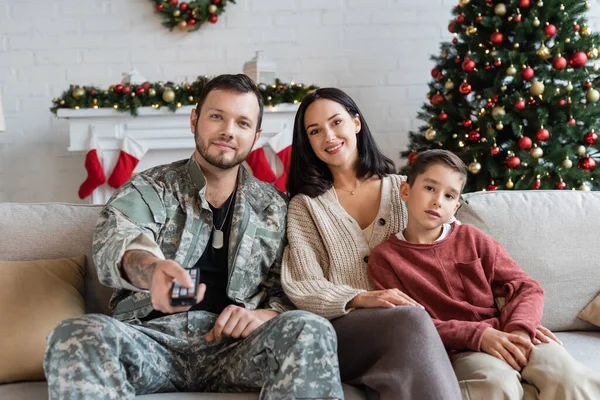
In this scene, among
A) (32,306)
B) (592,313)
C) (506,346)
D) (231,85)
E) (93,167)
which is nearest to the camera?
(506,346)

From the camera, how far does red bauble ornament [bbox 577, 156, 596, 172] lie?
309cm

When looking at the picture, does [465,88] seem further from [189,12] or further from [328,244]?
[189,12]

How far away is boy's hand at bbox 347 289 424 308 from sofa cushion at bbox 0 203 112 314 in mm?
773

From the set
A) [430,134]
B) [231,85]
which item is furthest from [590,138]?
[231,85]

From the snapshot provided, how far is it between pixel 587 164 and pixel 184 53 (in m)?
2.35

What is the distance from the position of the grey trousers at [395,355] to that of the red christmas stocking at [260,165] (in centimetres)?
202

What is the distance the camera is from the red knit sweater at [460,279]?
1.77m

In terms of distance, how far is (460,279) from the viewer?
1.84 metres

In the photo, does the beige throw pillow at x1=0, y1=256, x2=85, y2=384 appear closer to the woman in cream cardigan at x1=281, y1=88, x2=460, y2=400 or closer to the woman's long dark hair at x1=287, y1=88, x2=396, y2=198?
the woman in cream cardigan at x1=281, y1=88, x2=460, y2=400

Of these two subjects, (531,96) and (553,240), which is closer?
(553,240)

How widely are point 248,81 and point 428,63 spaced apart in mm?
2398

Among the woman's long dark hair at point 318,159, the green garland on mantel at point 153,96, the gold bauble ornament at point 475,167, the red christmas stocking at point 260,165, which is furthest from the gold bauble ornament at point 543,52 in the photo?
the red christmas stocking at point 260,165

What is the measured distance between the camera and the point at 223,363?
1691 mm

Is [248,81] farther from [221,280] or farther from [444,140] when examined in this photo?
[444,140]
